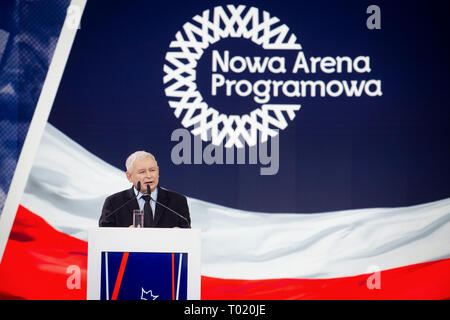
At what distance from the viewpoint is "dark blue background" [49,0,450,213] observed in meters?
4.45

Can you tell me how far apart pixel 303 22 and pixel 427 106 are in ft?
4.00

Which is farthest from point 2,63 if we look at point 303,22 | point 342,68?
point 342,68

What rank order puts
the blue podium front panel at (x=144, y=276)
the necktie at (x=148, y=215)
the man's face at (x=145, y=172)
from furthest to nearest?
the man's face at (x=145, y=172) < the necktie at (x=148, y=215) < the blue podium front panel at (x=144, y=276)

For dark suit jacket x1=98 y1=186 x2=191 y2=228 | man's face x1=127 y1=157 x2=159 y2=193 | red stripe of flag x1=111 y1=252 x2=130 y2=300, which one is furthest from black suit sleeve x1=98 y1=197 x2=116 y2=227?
red stripe of flag x1=111 y1=252 x2=130 y2=300

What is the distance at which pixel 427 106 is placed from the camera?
14.6ft

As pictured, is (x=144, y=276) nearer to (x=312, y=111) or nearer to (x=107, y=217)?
(x=107, y=217)

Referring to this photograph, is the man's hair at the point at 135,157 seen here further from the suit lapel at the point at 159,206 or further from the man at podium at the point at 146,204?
the suit lapel at the point at 159,206

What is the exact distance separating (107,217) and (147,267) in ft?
3.83

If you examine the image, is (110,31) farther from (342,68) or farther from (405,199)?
(405,199)

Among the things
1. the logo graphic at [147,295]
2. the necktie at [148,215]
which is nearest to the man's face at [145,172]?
the necktie at [148,215]

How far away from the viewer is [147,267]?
2.93 metres

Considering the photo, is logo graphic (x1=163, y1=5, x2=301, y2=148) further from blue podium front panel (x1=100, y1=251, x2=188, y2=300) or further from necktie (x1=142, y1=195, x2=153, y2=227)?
blue podium front panel (x1=100, y1=251, x2=188, y2=300)

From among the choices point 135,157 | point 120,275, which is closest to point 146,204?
point 135,157

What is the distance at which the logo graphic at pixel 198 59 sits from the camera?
4.48 m
